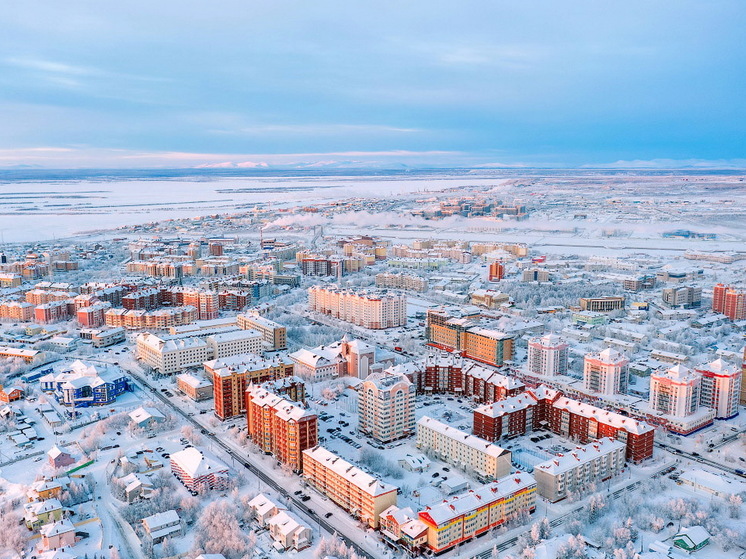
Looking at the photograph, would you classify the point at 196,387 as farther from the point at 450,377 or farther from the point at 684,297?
the point at 684,297

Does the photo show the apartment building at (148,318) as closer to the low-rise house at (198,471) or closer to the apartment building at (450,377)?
the apartment building at (450,377)

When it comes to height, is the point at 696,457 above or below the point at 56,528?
below

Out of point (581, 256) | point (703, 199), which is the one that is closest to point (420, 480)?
point (581, 256)

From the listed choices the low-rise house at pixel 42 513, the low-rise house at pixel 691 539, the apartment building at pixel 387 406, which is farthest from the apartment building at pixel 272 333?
the low-rise house at pixel 691 539

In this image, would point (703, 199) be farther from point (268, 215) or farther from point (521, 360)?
point (521, 360)

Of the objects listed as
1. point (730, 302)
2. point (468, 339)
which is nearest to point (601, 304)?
point (730, 302)

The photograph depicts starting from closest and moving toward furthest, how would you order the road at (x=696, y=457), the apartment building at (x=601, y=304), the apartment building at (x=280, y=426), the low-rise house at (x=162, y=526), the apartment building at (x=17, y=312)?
the low-rise house at (x=162, y=526) < the apartment building at (x=280, y=426) < the road at (x=696, y=457) < the apartment building at (x=17, y=312) < the apartment building at (x=601, y=304)
